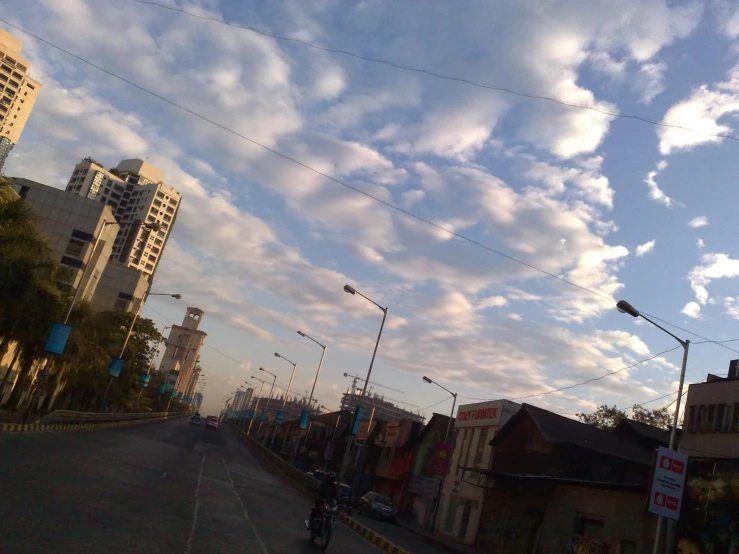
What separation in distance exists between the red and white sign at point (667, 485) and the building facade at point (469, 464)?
1982 cm

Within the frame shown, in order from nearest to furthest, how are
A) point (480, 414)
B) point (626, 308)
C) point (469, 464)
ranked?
point (626, 308) → point (469, 464) → point (480, 414)

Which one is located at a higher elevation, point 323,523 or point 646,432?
point 646,432

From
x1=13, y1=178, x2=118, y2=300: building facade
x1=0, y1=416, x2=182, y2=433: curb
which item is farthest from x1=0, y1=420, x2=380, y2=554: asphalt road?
x1=13, y1=178, x2=118, y2=300: building facade

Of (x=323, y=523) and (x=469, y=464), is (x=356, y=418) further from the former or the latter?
(x=323, y=523)

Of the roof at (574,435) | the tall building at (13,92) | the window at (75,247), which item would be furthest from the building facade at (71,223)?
the tall building at (13,92)

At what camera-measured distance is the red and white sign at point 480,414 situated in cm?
4256

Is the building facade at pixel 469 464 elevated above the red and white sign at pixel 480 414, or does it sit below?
below

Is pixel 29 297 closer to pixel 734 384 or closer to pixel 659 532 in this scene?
pixel 659 532

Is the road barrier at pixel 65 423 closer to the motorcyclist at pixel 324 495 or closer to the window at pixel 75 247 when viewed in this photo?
the motorcyclist at pixel 324 495

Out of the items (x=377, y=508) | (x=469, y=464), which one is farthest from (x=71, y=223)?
(x=469, y=464)

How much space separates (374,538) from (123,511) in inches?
536

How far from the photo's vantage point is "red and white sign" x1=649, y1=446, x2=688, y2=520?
63.5 feet

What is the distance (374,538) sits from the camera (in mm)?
24672

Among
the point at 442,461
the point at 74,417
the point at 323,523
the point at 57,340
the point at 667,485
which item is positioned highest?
the point at 667,485
